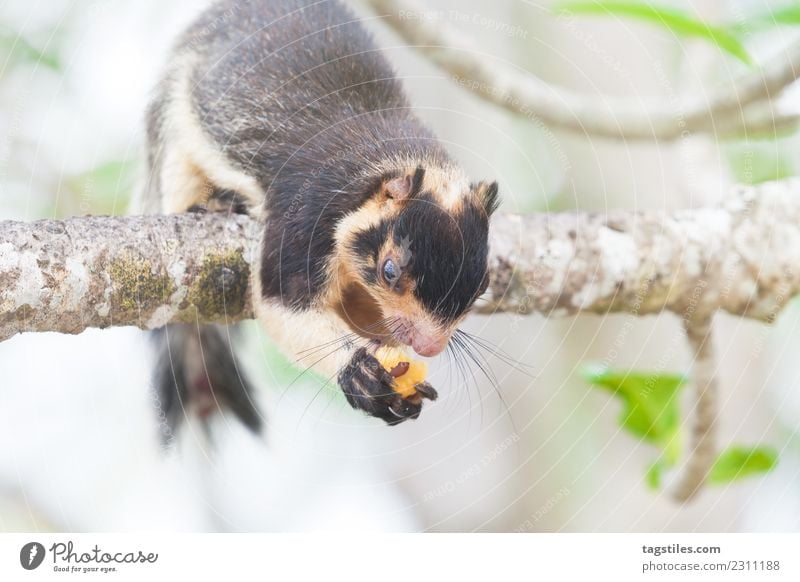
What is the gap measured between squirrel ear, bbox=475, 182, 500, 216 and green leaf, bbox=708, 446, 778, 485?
74cm

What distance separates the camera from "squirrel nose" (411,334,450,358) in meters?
1.29

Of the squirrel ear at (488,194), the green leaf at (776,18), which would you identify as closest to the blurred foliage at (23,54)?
the squirrel ear at (488,194)

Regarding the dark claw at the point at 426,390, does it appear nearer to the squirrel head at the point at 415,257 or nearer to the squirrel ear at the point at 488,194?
the squirrel head at the point at 415,257

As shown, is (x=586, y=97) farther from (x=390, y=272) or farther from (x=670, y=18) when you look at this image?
(x=390, y=272)

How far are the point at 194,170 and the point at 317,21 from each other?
46 cm

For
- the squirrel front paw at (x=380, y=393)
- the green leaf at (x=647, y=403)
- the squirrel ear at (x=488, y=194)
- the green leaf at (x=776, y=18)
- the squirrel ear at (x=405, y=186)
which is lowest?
the green leaf at (x=647, y=403)

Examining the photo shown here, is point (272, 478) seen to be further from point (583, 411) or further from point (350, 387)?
point (583, 411)

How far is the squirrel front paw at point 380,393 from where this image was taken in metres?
1.31

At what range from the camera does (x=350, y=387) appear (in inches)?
53.7

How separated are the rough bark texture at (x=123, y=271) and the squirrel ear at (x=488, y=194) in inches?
18.4

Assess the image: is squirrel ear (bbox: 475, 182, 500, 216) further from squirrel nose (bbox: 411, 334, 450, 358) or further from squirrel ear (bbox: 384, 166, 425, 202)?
squirrel nose (bbox: 411, 334, 450, 358)

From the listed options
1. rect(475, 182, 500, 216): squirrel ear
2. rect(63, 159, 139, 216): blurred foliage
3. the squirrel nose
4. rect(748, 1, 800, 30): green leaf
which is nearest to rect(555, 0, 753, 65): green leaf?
rect(748, 1, 800, 30): green leaf

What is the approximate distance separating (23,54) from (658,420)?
154 cm

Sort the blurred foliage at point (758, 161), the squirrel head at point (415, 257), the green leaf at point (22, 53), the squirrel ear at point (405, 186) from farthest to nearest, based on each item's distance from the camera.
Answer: the blurred foliage at point (758, 161)
the green leaf at point (22, 53)
the squirrel ear at point (405, 186)
the squirrel head at point (415, 257)
